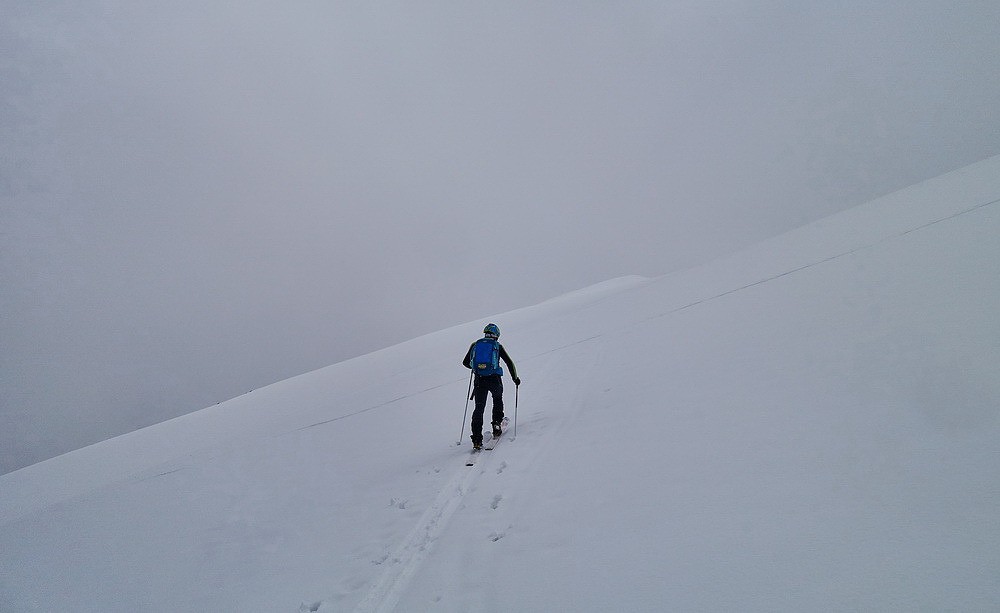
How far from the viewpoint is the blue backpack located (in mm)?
9805

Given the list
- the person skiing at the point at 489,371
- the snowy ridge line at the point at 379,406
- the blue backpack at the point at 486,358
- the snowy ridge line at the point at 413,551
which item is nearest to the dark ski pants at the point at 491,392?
the person skiing at the point at 489,371

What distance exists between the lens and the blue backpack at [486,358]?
32.2 ft

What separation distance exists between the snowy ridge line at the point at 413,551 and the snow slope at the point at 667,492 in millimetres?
34

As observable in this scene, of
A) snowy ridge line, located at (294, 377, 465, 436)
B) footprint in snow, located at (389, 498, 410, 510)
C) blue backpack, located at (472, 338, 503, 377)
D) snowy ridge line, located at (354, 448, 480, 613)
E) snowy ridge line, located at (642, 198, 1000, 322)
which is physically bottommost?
snowy ridge line, located at (354, 448, 480, 613)

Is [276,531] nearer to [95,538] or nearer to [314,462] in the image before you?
[314,462]

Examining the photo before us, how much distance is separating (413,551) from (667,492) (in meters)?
3.24

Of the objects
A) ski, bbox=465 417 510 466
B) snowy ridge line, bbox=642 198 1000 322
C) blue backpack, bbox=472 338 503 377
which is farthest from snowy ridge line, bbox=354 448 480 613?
snowy ridge line, bbox=642 198 1000 322

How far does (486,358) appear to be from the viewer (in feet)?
32.3

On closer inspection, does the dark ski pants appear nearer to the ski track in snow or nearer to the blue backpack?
the blue backpack

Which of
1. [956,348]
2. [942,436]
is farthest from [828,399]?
[956,348]

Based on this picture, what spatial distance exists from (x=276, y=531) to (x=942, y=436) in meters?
9.46

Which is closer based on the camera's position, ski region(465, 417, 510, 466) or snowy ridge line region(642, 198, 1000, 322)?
ski region(465, 417, 510, 466)

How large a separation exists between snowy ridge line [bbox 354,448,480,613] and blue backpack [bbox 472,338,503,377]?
2622 mm

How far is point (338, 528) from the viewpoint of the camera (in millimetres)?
7211
